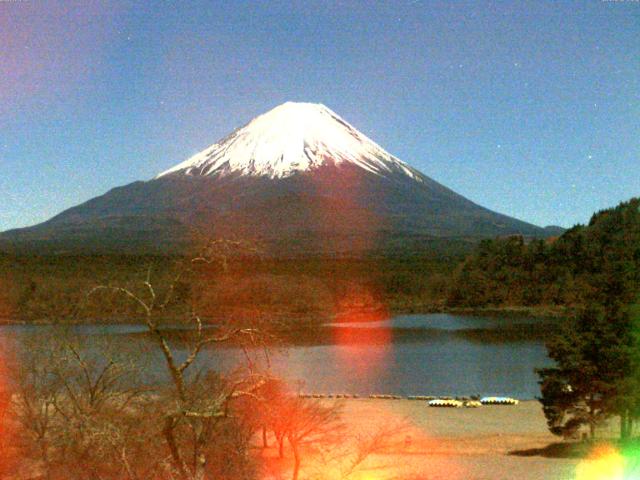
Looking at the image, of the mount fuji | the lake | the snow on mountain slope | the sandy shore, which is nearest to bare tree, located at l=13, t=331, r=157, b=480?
the sandy shore

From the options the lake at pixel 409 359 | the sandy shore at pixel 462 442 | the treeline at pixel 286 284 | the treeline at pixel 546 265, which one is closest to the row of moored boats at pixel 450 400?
the sandy shore at pixel 462 442

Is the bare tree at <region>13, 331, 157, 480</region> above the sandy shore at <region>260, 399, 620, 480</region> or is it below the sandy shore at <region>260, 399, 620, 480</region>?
above

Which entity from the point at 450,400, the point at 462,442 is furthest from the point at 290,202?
the point at 462,442

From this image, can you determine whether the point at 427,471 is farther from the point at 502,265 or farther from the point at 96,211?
the point at 96,211

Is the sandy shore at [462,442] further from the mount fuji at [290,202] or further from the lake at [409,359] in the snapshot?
the mount fuji at [290,202]

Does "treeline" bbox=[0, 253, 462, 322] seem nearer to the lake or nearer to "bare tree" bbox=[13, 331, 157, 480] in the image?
the lake

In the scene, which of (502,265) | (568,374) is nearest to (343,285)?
(502,265)
